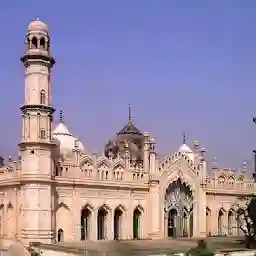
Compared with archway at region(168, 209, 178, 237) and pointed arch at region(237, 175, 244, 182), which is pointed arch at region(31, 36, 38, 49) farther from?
pointed arch at region(237, 175, 244, 182)

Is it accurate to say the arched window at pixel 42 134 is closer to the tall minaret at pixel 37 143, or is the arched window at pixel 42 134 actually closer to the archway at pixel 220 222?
the tall minaret at pixel 37 143

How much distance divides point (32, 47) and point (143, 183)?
9507mm

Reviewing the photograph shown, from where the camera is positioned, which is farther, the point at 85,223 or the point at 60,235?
the point at 85,223

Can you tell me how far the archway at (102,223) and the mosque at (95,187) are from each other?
53 millimetres

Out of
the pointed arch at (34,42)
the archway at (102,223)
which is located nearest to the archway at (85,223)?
the archway at (102,223)

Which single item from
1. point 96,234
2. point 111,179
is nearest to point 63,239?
point 96,234

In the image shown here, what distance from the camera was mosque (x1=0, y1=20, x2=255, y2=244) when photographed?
24.9m

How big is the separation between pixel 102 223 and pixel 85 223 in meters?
1.14

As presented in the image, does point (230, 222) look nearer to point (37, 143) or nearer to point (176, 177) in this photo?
point (176, 177)

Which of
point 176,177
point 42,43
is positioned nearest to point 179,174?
point 176,177

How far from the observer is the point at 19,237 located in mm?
25219

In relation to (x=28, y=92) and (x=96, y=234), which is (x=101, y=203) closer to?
(x=96, y=234)

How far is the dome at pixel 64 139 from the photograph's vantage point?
29703 mm

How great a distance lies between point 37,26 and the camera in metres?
25.8
